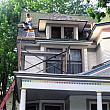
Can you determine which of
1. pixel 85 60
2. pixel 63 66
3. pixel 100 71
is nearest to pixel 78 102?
pixel 100 71

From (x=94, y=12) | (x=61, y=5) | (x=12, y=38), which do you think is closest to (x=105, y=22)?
(x=94, y=12)

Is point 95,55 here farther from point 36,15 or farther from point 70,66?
point 36,15

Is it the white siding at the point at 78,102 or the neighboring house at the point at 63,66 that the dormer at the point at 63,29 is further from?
the white siding at the point at 78,102

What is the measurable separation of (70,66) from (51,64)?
1250mm

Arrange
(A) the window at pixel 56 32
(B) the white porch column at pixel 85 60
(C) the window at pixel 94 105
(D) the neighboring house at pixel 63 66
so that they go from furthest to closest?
(A) the window at pixel 56 32 → (B) the white porch column at pixel 85 60 → (C) the window at pixel 94 105 → (D) the neighboring house at pixel 63 66

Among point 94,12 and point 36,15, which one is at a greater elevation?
point 36,15

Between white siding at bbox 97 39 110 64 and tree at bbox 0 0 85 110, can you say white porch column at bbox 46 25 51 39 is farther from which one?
tree at bbox 0 0 85 110

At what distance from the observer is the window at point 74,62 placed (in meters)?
19.6

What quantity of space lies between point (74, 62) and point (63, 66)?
70.5 inches

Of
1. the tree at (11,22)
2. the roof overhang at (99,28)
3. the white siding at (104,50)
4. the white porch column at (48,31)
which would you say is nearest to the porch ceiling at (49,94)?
the white siding at (104,50)

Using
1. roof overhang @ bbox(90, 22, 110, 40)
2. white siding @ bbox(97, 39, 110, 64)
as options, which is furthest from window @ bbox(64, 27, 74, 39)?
white siding @ bbox(97, 39, 110, 64)

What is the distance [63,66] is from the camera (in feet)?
60.8

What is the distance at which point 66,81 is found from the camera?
14.7 metres

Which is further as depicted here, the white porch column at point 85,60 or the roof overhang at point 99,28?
the white porch column at point 85,60
